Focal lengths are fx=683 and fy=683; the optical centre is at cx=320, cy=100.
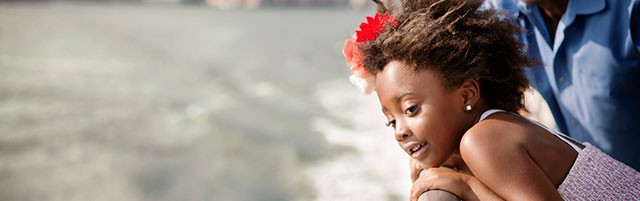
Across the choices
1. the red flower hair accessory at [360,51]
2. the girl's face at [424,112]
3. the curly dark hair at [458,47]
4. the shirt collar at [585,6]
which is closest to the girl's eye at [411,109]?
the girl's face at [424,112]

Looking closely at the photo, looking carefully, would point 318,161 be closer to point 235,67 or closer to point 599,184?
point 599,184

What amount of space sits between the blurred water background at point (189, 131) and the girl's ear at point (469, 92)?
2.04 m

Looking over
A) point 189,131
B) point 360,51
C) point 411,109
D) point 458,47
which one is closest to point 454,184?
point 411,109

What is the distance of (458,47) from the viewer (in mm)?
1878

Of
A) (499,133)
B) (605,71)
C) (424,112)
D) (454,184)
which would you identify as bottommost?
(454,184)

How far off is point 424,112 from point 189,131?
573 cm

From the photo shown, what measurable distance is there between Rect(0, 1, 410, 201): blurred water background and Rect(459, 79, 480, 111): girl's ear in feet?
6.68

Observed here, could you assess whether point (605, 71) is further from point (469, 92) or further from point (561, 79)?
point (469, 92)

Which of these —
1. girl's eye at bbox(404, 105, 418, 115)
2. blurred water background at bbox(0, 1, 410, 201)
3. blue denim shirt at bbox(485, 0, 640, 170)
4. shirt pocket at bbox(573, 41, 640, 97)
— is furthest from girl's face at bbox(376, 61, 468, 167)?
blurred water background at bbox(0, 1, 410, 201)

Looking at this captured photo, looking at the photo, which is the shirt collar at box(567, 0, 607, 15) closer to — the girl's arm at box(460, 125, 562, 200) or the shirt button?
the shirt button

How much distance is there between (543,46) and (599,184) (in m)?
1.00

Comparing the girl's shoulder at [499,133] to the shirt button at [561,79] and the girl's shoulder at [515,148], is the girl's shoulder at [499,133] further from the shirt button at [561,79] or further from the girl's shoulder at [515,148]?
the shirt button at [561,79]

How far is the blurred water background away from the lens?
216 inches

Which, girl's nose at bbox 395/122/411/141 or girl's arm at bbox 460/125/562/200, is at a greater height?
girl's nose at bbox 395/122/411/141
